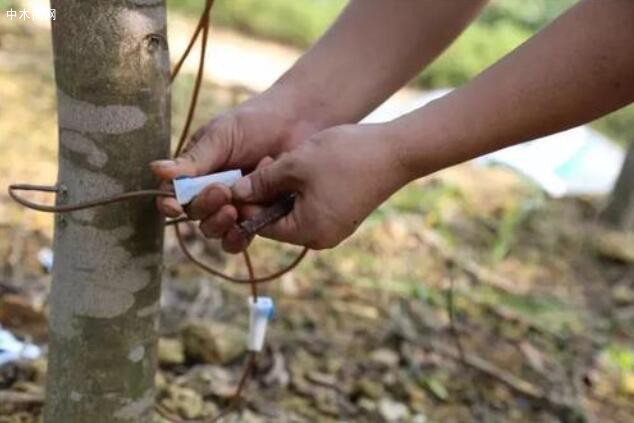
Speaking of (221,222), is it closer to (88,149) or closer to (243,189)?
(243,189)

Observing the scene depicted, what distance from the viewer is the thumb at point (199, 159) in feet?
2.91

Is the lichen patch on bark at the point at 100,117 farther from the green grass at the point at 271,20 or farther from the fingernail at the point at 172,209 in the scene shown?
the green grass at the point at 271,20

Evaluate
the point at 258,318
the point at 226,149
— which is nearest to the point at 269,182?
the point at 226,149

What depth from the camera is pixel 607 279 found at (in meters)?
2.08

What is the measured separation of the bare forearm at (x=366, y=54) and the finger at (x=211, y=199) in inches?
9.9

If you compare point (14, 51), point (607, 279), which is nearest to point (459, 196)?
point (607, 279)

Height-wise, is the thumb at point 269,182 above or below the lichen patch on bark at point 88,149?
below

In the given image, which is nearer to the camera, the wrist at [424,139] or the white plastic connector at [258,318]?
the wrist at [424,139]

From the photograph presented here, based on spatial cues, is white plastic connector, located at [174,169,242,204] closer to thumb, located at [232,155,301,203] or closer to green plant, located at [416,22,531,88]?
thumb, located at [232,155,301,203]

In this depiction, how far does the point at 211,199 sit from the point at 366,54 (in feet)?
1.12

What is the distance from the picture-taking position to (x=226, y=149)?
0.99 m

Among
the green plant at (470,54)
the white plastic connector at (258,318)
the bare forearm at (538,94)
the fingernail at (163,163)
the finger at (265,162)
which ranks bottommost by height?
the white plastic connector at (258,318)

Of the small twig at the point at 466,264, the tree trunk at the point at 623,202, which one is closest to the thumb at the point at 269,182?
the small twig at the point at 466,264

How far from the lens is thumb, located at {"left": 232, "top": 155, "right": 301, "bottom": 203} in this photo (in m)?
0.86
